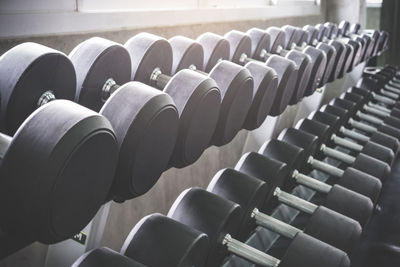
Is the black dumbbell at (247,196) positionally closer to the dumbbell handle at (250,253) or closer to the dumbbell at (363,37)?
the dumbbell handle at (250,253)

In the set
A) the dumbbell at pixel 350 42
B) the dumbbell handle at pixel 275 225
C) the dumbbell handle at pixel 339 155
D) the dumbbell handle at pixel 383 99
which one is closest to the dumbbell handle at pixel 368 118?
the dumbbell at pixel 350 42

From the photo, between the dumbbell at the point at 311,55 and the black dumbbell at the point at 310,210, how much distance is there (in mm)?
413

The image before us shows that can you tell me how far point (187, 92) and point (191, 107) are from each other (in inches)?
1.3

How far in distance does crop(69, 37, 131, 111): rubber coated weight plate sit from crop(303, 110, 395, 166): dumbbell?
1.06m

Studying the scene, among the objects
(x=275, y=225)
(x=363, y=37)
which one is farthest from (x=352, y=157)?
(x=363, y=37)

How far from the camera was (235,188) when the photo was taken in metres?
1.16

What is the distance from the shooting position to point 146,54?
38.9 inches

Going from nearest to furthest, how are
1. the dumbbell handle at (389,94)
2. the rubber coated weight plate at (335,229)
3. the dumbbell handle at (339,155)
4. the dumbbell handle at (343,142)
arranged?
the rubber coated weight plate at (335,229), the dumbbell handle at (339,155), the dumbbell handle at (343,142), the dumbbell handle at (389,94)

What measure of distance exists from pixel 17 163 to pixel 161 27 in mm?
986

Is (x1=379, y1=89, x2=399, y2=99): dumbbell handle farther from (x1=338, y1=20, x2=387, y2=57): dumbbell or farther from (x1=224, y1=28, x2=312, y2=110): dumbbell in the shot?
(x1=224, y1=28, x2=312, y2=110): dumbbell

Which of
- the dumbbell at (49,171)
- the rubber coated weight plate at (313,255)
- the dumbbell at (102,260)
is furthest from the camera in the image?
the rubber coated weight plate at (313,255)

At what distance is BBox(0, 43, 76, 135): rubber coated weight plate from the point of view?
0.70 meters

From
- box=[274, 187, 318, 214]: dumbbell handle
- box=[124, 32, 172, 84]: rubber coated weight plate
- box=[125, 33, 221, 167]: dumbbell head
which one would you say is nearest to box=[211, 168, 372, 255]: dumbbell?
box=[274, 187, 318, 214]: dumbbell handle

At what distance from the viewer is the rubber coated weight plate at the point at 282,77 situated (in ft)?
4.34
